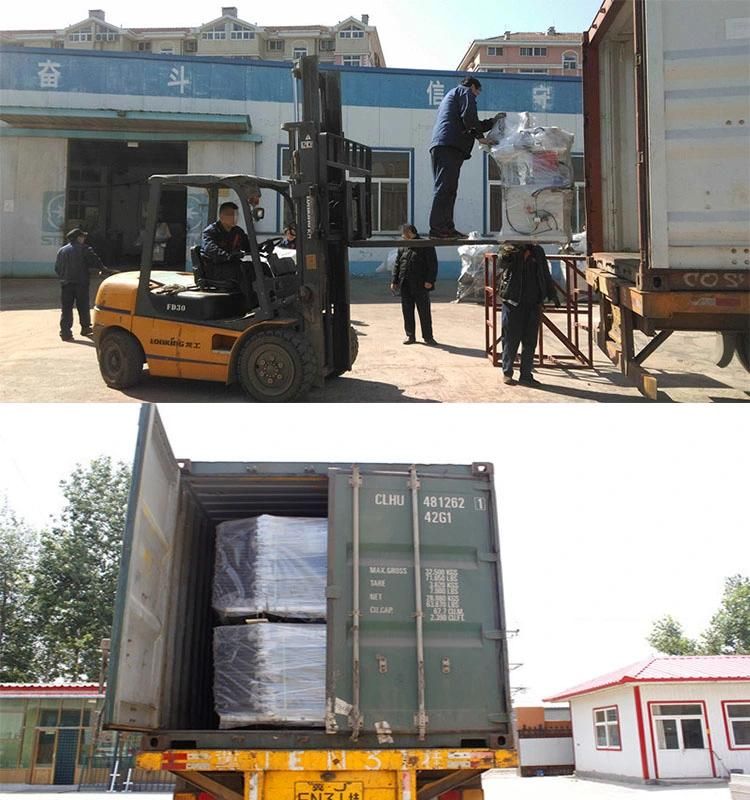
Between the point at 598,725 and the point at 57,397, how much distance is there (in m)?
17.7

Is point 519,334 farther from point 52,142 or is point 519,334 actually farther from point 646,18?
point 52,142

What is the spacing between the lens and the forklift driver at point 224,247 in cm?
801

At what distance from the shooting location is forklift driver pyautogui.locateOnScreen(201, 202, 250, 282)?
315 inches

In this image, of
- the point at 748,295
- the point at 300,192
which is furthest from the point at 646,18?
the point at 300,192

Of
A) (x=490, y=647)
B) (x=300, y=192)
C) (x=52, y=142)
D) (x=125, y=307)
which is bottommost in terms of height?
(x=490, y=647)

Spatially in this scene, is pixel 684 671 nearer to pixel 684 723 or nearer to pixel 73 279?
pixel 684 723

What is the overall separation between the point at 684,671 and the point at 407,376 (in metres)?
12.7

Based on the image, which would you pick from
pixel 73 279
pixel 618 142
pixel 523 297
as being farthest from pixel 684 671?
pixel 73 279

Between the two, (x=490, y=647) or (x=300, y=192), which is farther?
(x=300, y=192)

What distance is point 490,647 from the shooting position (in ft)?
15.8

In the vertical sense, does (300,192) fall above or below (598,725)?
above

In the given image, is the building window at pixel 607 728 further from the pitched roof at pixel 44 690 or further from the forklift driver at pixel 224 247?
the forklift driver at pixel 224 247

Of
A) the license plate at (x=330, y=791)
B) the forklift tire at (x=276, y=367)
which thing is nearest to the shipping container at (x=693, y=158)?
the forklift tire at (x=276, y=367)

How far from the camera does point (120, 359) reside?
8.61 metres
